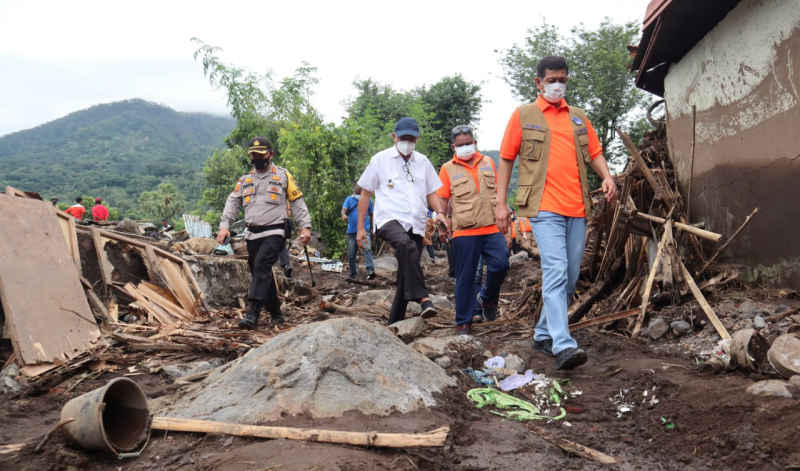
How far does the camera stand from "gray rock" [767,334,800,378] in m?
2.87

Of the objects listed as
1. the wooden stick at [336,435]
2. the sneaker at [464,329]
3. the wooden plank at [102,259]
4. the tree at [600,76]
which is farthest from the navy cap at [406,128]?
the tree at [600,76]

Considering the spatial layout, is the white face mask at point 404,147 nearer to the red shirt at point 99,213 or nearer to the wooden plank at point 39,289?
the wooden plank at point 39,289

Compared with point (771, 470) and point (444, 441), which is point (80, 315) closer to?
point (444, 441)

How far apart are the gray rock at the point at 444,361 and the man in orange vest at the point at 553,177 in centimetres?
73

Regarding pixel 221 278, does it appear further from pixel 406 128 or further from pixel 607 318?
pixel 607 318

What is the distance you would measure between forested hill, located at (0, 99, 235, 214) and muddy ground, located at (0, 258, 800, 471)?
237 feet

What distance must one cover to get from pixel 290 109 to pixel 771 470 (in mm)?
26031

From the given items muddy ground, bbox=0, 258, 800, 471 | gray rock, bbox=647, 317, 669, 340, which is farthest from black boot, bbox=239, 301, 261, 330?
gray rock, bbox=647, 317, 669, 340

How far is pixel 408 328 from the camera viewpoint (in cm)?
479

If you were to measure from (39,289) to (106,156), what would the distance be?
5678 inches

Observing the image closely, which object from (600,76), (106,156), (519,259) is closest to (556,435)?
(519,259)

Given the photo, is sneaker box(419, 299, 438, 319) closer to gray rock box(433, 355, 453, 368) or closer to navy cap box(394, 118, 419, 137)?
gray rock box(433, 355, 453, 368)

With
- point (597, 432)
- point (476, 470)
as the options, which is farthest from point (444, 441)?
point (597, 432)

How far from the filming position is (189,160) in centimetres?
13350
